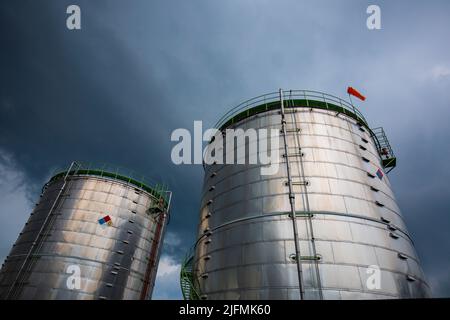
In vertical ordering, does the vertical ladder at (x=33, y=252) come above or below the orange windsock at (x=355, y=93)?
below

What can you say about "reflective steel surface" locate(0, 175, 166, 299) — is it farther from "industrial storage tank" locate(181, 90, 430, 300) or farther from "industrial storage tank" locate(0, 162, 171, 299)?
"industrial storage tank" locate(181, 90, 430, 300)

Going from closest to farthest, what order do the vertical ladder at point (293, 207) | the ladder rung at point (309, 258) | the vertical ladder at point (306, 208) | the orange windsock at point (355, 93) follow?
the vertical ladder at point (293, 207)
the vertical ladder at point (306, 208)
the ladder rung at point (309, 258)
the orange windsock at point (355, 93)

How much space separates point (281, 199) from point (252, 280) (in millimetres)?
3240

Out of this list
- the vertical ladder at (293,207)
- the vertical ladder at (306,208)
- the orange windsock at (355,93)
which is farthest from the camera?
the orange windsock at (355,93)

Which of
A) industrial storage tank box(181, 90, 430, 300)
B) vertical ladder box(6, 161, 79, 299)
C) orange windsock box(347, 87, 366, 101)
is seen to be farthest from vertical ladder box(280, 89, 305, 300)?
vertical ladder box(6, 161, 79, 299)

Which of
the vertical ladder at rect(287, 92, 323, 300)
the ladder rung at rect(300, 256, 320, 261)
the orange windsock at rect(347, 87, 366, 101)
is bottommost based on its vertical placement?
the ladder rung at rect(300, 256, 320, 261)

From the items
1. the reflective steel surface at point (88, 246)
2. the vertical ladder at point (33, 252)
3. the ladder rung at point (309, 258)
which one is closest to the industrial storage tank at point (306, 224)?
the ladder rung at point (309, 258)

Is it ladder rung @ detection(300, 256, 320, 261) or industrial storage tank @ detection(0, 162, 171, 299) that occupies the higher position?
industrial storage tank @ detection(0, 162, 171, 299)

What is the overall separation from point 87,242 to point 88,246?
0.28 m

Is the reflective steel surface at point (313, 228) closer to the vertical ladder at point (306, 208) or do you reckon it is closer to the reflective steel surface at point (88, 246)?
the vertical ladder at point (306, 208)

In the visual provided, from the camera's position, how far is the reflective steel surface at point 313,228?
28.5 ft

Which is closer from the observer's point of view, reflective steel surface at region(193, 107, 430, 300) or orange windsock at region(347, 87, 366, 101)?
reflective steel surface at region(193, 107, 430, 300)

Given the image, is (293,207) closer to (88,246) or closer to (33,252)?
(88,246)

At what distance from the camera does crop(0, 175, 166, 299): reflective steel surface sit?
51.7ft
